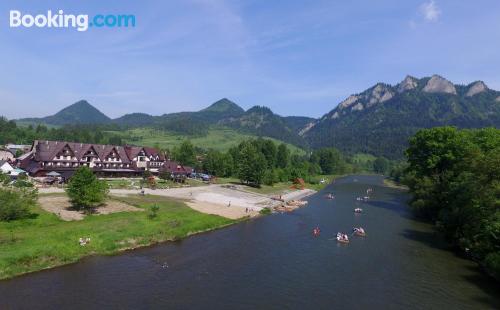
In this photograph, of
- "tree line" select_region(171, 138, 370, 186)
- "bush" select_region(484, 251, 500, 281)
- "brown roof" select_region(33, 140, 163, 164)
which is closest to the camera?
"bush" select_region(484, 251, 500, 281)

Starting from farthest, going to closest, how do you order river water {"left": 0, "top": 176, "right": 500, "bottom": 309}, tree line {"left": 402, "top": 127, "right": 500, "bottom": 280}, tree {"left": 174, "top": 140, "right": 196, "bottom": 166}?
1. tree {"left": 174, "top": 140, "right": 196, "bottom": 166}
2. tree line {"left": 402, "top": 127, "right": 500, "bottom": 280}
3. river water {"left": 0, "top": 176, "right": 500, "bottom": 309}

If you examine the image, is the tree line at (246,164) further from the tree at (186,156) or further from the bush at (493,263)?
the bush at (493,263)

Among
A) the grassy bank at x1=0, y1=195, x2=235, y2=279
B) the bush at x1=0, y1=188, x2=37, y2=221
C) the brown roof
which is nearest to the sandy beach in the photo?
the grassy bank at x1=0, y1=195, x2=235, y2=279

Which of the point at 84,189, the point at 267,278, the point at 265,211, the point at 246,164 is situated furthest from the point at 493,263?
the point at 246,164

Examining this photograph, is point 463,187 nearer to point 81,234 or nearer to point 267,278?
point 267,278

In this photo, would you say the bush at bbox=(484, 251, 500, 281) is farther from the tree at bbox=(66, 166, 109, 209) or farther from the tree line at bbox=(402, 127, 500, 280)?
the tree at bbox=(66, 166, 109, 209)

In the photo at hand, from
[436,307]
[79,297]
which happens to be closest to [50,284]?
[79,297]
